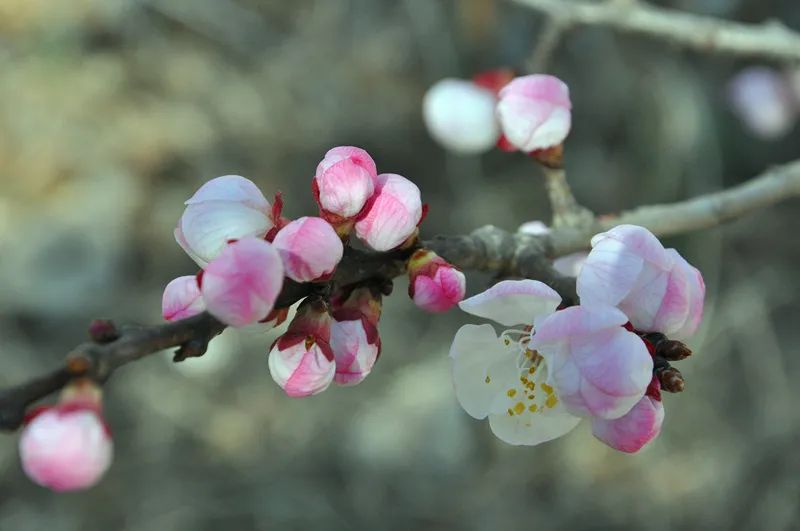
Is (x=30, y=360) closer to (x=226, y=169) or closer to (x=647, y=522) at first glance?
(x=226, y=169)

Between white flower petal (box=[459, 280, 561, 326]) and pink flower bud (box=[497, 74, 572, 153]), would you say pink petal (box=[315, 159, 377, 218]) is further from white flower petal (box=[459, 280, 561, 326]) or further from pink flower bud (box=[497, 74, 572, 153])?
pink flower bud (box=[497, 74, 572, 153])

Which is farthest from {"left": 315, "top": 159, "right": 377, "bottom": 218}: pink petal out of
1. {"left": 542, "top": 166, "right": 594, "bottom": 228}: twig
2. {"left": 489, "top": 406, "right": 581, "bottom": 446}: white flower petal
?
{"left": 542, "top": 166, "right": 594, "bottom": 228}: twig

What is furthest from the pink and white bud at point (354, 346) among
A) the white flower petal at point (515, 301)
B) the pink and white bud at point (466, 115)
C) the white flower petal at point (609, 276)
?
the pink and white bud at point (466, 115)

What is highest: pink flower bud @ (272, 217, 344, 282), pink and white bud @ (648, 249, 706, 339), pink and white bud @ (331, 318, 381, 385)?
pink flower bud @ (272, 217, 344, 282)

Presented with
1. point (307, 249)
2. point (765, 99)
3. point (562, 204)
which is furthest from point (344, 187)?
point (765, 99)

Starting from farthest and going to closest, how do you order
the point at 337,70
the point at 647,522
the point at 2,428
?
the point at 337,70 → the point at 647,522 → the point at 2,428

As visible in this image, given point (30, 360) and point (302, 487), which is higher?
point (30, 360)

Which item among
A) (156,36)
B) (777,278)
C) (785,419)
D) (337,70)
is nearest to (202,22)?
(156,36)
